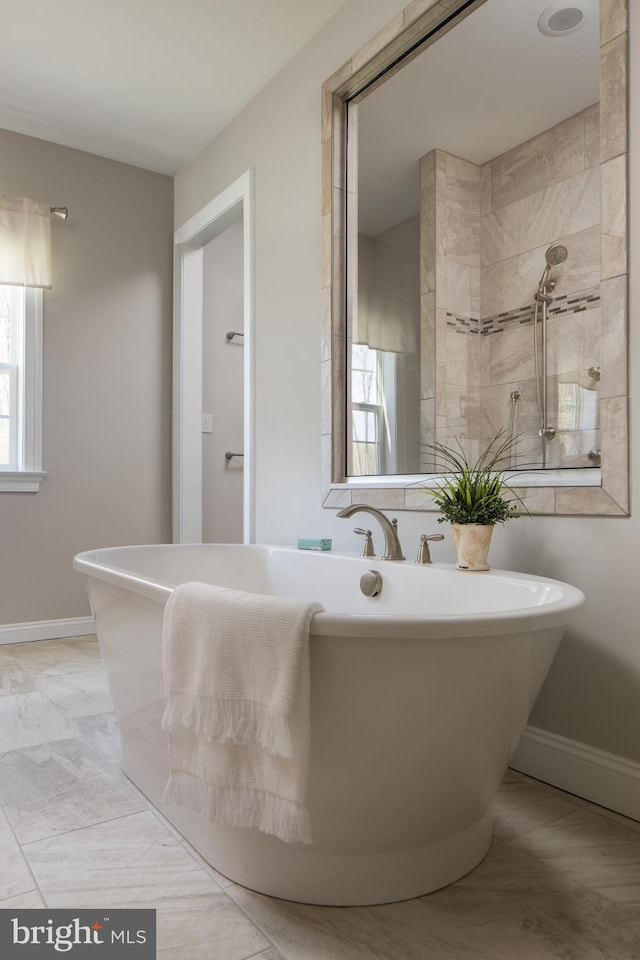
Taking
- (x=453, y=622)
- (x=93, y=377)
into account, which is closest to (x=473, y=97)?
(x=453, y=622)

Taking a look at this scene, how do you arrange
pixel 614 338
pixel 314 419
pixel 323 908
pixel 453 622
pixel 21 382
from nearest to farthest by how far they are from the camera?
pixel 453 622
pixel 323 908
pixel 614 338
pixel 314 419
pixel 21 382

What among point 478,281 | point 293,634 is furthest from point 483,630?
point 478,281

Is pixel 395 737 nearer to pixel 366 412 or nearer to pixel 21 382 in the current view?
pixel 366 412

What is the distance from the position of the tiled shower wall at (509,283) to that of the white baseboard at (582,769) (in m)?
0.73

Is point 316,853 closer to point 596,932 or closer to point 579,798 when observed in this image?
point 596,932

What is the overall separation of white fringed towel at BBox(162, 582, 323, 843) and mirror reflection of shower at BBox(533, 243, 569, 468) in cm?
108

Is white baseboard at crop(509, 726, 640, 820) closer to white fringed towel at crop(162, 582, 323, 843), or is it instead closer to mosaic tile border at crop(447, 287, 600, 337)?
white fringed towel at crop(162, 582, 323, 843)

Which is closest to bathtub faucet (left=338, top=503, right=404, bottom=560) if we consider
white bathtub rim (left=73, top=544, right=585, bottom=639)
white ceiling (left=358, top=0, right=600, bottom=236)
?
white bathtub rim (left=73, top=544, right=585, bottom=639)

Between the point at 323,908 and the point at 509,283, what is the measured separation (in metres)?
1.69

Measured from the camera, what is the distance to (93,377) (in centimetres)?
367

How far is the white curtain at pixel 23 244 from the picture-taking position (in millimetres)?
3355

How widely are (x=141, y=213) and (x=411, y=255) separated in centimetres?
209

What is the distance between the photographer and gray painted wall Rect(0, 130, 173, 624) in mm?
3475

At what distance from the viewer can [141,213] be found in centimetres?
383
